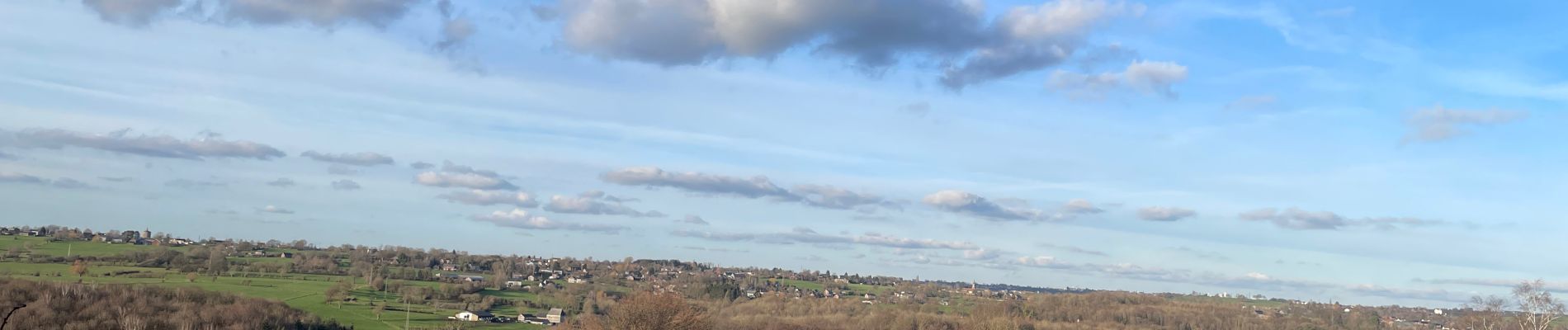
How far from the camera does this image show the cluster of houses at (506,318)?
344ft

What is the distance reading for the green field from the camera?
313 ft

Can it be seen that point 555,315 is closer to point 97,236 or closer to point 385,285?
point 385,285

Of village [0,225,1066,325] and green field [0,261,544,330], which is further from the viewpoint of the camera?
village [0,225,1066,325]

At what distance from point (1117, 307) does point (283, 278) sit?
402ft

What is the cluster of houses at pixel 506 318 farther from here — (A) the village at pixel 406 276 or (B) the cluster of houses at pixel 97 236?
(B) the cluster of houses at pixel 97 236

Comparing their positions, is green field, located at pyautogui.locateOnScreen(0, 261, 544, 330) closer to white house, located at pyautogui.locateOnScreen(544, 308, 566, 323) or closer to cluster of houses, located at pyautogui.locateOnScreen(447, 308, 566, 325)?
cluster of houses, located at pyautogui.locateOnScreen(447, 308, 566, 325)

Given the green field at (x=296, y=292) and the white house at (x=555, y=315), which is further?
the white house at (x=555, y=315)

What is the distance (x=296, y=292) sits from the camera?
109938 millimetres

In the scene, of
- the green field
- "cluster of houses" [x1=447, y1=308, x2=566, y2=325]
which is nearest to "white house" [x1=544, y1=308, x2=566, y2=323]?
"cluster of houses" [x1=447, y1=308, x2=566, y2=325]

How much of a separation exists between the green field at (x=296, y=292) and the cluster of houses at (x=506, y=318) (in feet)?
5.40

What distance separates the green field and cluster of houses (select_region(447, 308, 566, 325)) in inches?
64.8

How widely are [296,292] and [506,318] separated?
2205cm

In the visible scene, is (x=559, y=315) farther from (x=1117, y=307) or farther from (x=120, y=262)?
(x=1117, y=307)

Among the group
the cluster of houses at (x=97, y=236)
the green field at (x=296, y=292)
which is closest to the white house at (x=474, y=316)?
the green field at (x=296, y=292)
